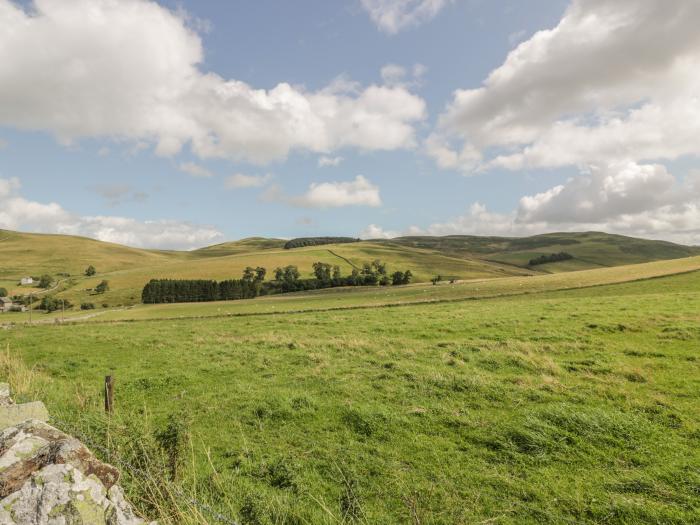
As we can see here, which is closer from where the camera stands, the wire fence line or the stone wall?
the stone wall

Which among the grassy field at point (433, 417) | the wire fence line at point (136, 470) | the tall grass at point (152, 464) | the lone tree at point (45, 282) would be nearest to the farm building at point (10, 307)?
the lone tree at point (45, 282)

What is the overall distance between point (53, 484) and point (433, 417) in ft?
30.9

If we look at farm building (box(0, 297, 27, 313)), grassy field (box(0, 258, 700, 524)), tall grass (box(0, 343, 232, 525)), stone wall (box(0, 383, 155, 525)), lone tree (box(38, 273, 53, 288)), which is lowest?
farm building (box(0, 297, 27, 313))

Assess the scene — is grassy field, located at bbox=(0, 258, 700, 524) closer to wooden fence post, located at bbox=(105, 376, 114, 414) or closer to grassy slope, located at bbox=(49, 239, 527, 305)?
wooden fence post, located at bbox=(105, 376, 114, 414)

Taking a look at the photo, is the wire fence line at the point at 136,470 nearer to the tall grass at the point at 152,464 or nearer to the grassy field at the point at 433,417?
the tall grass at the point at 152,464

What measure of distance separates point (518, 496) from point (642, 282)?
5248cm

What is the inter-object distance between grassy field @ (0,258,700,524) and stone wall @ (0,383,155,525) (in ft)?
5.55

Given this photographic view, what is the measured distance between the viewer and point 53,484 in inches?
179

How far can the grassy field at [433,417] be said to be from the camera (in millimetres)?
7504

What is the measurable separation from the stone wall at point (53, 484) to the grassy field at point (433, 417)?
66.6 inches

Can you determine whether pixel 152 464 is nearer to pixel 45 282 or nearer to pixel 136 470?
pixel 136 470

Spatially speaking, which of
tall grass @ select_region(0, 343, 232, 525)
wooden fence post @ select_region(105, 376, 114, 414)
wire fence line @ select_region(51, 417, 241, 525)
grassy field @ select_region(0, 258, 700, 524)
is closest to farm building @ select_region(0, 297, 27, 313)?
grassy field @ select_region(0, 258, 700, 524)

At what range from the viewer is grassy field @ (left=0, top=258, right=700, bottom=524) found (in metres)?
7.50

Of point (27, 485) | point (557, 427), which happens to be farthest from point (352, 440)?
point (27, 485)
